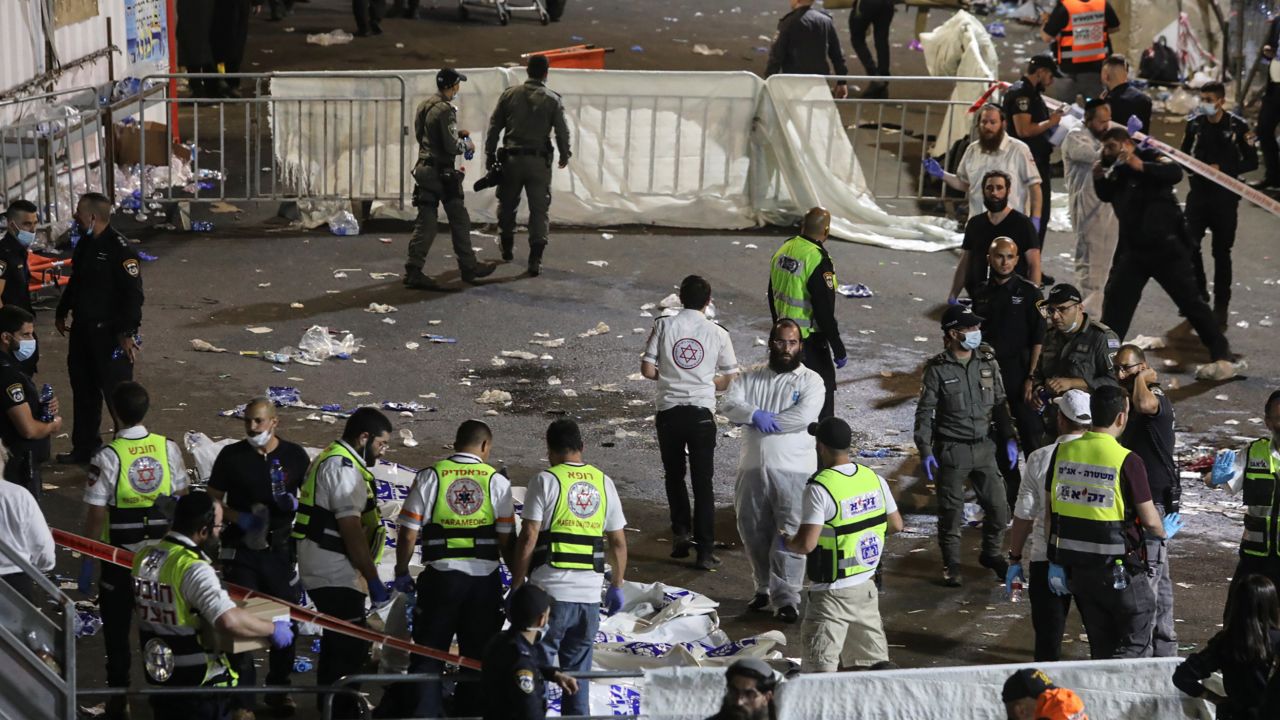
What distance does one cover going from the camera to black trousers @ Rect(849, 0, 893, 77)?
21422 mm

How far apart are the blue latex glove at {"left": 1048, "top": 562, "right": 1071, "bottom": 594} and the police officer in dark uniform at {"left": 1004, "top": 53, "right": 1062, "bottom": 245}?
741 centimetres

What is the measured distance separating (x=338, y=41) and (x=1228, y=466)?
60.1ft

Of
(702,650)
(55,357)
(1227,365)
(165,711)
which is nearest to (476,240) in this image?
(55,357)

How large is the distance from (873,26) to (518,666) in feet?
55.0

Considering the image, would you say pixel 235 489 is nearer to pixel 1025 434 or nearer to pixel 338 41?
pixel 1025 434

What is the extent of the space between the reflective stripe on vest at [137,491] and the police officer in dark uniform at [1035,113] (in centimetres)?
926

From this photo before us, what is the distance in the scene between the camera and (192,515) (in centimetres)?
643

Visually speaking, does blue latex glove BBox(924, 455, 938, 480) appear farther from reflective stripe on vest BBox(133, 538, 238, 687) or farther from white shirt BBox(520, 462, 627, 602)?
reflective stripe on vest BBox(133, 538, 238, 687)

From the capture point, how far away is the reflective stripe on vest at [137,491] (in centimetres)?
736

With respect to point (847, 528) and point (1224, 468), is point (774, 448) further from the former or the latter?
point (1224, 468)

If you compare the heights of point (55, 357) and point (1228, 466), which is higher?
point (1228, 466)

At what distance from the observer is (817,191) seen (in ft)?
54.2

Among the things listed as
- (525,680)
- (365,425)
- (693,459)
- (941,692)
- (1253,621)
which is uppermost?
(365,425)

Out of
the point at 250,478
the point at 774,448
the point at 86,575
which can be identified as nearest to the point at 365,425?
the point at 250,478
